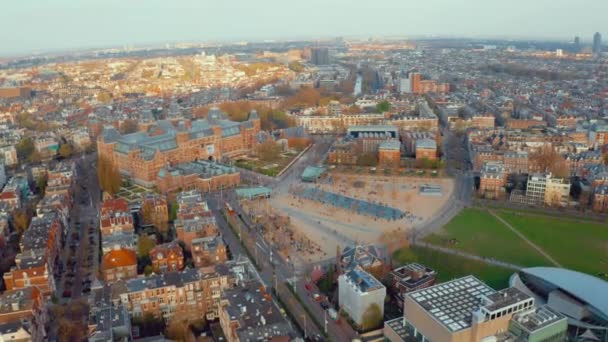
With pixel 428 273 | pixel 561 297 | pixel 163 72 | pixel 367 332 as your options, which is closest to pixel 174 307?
pixel 367 332

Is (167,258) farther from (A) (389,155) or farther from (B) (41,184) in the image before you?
(A) (389,155)

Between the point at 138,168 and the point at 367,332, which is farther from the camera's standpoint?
the point at 138,168

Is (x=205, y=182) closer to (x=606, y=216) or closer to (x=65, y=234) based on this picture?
(x=65, y=234)

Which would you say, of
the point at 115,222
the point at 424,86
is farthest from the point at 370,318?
the point at 424,86

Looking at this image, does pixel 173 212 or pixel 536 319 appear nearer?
pixel 536 319

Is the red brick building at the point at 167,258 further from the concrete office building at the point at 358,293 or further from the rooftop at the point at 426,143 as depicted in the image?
the rooftop at the point at 426,143

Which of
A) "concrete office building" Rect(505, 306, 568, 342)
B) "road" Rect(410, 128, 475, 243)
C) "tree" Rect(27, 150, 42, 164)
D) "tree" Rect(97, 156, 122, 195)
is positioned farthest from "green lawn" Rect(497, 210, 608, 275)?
"tree" Rect(27, 150, 42, 164)
